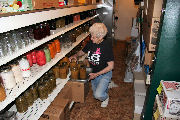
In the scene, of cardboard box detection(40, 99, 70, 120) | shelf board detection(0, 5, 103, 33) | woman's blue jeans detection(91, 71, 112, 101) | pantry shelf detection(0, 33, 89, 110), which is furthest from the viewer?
woman's blue jeans detection(91, 71, 112, 101)

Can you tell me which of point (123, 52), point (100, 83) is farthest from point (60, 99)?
point (123, 52)

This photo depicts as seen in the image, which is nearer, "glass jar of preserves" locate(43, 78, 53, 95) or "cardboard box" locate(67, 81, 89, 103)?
"glass jar of preserves" locate(43, 78, 53, 95)

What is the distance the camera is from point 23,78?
1.67 meters

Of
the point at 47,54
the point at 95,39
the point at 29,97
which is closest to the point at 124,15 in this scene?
the point at 95,39

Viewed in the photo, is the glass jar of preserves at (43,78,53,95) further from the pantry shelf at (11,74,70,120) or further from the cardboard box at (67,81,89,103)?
the cardboard box at (67,81,89,103)

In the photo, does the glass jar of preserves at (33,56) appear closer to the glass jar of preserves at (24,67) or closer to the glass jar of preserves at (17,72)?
the glass jar of preserves at (24,67)

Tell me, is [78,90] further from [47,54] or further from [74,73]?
[47,54]

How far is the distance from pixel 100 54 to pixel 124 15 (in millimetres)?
5785

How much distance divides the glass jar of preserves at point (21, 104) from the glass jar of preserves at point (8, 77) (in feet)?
1.18

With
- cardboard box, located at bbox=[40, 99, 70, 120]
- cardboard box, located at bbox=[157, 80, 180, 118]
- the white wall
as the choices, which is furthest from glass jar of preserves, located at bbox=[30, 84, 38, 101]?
the white wall

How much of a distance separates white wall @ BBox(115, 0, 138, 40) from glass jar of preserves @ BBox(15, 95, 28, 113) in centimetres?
685

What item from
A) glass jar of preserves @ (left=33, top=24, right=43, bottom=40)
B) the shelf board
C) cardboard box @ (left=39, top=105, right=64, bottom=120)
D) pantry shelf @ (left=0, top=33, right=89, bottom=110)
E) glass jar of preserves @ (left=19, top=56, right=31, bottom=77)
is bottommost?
cardboard box @ (left=39, top=105, right=64, bottom=120)

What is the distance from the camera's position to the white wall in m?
7.38

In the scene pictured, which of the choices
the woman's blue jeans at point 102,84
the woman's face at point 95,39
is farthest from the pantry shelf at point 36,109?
the woman's face at point 95,39
